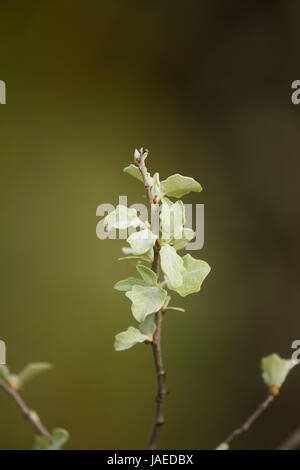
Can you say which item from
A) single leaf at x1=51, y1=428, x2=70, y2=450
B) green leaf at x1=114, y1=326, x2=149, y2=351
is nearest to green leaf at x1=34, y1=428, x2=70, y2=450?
single leaf at x1=51, y1=428, x2=70, y2=450

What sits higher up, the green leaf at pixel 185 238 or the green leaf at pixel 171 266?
the green leaf at pixel 185 238

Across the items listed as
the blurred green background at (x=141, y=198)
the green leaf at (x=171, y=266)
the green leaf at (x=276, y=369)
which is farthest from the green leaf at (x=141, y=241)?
the blurred green background at (x=141, y=198)

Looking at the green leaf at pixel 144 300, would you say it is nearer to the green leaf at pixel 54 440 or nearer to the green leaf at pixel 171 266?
the green leaf at pixel 171 266

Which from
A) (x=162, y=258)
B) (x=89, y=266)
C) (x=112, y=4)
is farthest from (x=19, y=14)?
(x=162, y=258)

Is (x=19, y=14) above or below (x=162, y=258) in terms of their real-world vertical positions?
above

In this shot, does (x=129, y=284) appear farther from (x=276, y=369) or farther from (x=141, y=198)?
(x=141, y=198)

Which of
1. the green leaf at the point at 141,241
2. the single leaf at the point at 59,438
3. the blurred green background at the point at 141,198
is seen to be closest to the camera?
the green leaf at the point at 141,241
